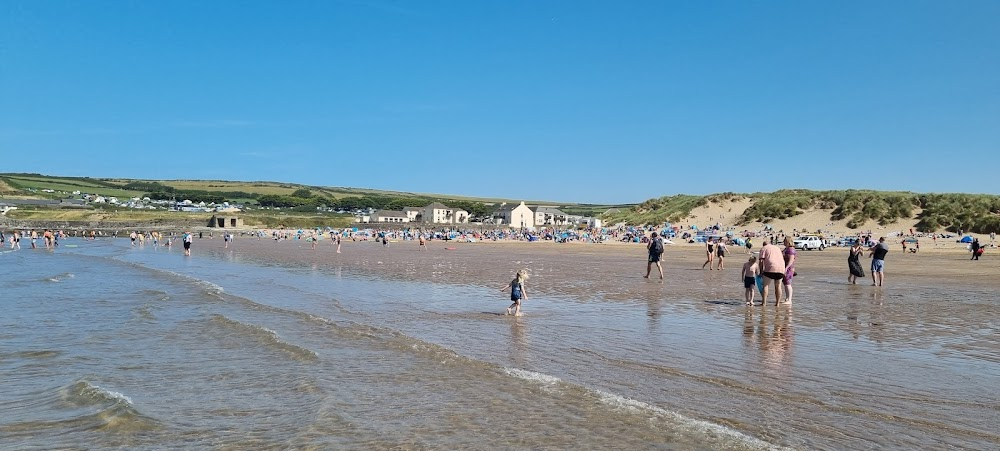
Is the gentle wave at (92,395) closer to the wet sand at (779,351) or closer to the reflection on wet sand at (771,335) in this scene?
the wet sand at (779,351)

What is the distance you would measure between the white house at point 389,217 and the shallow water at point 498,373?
114m

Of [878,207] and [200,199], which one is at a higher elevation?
[200,199]

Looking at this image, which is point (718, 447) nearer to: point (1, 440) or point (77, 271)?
point (1, 440)

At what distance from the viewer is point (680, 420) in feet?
19.1

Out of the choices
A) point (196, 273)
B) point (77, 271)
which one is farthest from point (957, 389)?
point (77, 271)

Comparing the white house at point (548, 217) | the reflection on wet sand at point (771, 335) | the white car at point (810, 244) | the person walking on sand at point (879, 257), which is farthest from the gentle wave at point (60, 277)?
the white house at point (548, 217)

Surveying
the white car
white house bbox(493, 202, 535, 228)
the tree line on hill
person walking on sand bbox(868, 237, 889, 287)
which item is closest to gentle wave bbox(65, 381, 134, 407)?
person walking on sand bbox(868, 237, 889, 287)

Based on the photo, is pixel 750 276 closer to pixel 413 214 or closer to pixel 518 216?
pixel 518 216

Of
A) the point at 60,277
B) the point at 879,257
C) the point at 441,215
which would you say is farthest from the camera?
the point at 441,215

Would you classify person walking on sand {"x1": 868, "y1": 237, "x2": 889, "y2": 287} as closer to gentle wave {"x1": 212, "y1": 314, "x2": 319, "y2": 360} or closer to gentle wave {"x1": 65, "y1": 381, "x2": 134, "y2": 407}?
gentle wave {"x1": 212, "y1": 314, "x2": 319, "y2": 360}

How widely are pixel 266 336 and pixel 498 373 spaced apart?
460cm

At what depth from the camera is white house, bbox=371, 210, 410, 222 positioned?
129 meters

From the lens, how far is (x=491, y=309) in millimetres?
14039

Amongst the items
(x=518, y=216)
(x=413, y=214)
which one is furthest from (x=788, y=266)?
(x=413, y=214)
